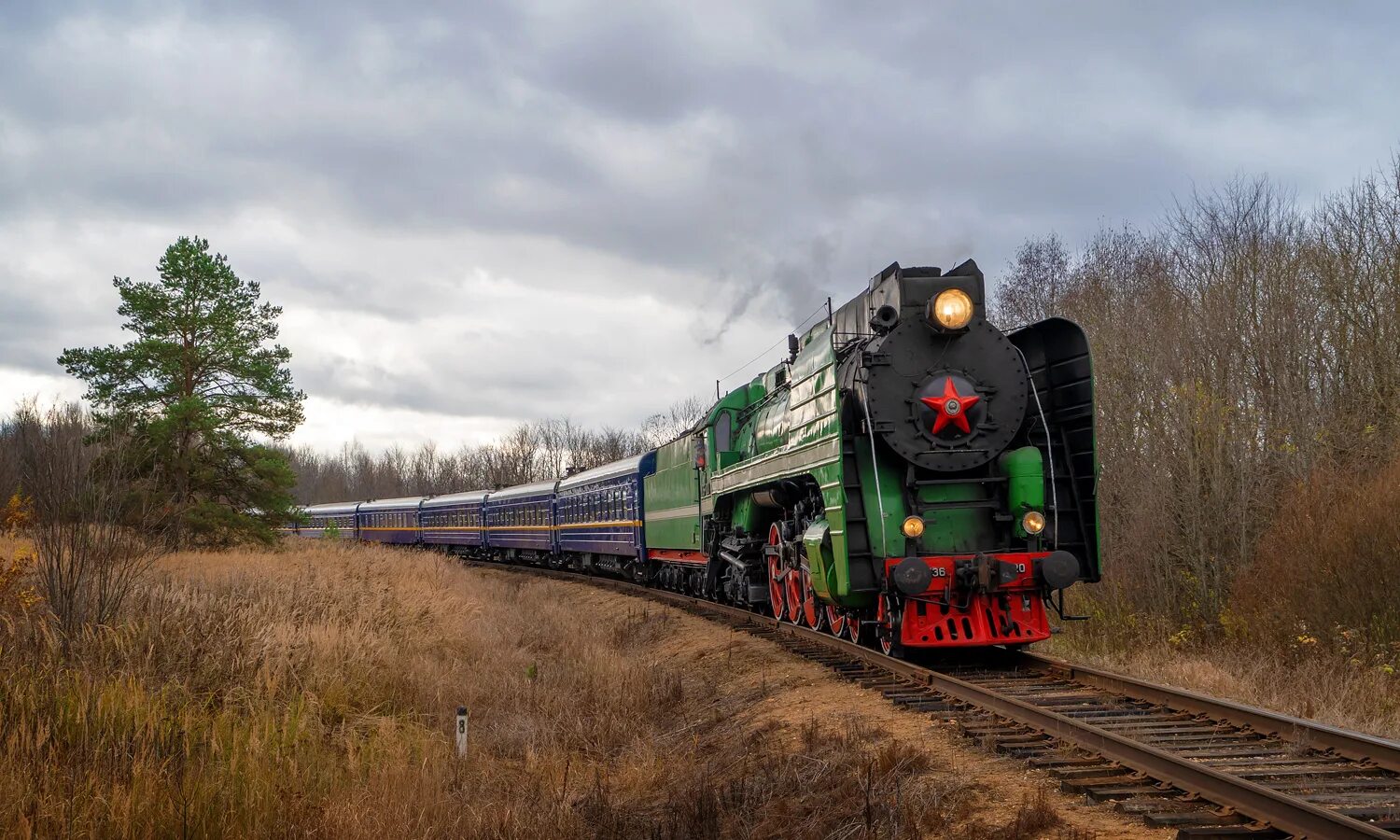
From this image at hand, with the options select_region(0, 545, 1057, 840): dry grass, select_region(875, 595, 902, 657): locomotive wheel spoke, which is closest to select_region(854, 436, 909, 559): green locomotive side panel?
select_region(875, 595, 902, 657): locomotive wheel spoke

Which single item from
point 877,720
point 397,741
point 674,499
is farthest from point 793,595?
point 674,499

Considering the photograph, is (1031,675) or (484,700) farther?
(484,700)

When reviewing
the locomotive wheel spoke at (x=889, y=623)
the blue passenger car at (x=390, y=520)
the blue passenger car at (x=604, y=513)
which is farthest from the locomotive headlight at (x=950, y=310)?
the blue passenger car at (x=390, y=520)

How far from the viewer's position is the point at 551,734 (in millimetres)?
8734

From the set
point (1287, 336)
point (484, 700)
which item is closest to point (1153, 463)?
point (1287, 336)

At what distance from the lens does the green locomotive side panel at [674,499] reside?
18.5 meters

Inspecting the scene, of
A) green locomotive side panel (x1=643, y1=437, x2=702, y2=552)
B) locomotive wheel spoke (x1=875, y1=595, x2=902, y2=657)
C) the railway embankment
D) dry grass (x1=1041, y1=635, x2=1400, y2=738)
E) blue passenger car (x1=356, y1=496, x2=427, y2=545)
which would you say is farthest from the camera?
blue passenger car (x1=356, y1=496, x2=427, y2=545)

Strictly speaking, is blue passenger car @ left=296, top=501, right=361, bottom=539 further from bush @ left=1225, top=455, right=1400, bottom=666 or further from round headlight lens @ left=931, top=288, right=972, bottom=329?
round headlight lens @ left=931, top=288, right=972, bottom=329

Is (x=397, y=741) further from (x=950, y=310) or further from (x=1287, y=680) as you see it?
(x=1287, y=680)

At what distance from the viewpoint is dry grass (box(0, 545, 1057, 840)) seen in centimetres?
575

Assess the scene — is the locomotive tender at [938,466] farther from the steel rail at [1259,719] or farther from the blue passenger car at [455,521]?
the blue passenger car at [455,521]

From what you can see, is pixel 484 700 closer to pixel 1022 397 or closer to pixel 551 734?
pixel 551 734

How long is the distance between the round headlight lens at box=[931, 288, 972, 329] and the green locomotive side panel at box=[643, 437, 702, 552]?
852cm

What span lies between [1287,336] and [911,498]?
12.6 metres
